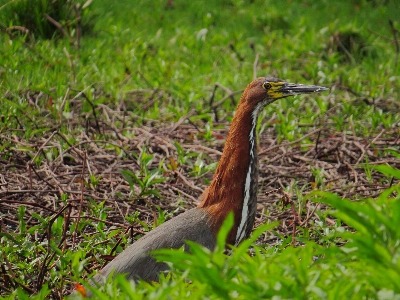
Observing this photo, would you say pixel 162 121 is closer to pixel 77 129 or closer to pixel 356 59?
pixel 77 129

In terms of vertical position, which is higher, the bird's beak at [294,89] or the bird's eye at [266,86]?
the bird's eye at [266,86]

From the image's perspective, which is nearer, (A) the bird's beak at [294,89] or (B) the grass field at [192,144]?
(B) the grass field at [192,144]

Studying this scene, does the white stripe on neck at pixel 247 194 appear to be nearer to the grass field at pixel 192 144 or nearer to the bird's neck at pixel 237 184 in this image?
the bird's neck at pixel 237 184

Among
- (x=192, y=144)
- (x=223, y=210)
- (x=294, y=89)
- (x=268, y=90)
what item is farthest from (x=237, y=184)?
(x=192, y=144)

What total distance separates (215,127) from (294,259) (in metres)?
4.35

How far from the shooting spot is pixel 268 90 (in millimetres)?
5027

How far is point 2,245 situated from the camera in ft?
15.6

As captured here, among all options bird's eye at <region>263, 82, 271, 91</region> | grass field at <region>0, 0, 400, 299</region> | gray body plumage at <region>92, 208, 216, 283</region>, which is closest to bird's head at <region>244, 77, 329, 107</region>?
bird's eye at <region>263, 82, 271, 91</region>

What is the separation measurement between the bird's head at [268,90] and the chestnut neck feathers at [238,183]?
0.12 m

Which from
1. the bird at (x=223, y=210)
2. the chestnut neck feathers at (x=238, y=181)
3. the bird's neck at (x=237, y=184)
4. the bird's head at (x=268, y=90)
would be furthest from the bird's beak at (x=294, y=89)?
the bird's neck at (x=237, y=184)

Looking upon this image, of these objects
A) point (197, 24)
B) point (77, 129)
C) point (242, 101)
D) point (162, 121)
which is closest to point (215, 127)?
point (162, 121)

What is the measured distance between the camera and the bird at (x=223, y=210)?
416 cm

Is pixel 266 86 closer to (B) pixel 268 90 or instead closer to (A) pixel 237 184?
(B) pixel 268 90

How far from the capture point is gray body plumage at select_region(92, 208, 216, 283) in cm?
412
